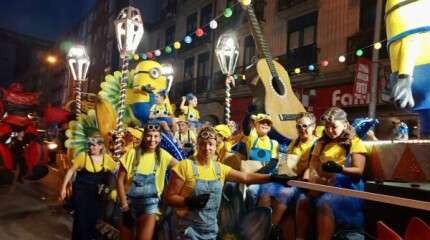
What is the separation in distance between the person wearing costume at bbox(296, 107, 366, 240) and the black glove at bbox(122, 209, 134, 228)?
1.71 meters

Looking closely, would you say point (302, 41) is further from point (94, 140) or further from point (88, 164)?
point (88, 164)

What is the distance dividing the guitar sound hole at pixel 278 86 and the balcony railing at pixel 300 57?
9837 mm

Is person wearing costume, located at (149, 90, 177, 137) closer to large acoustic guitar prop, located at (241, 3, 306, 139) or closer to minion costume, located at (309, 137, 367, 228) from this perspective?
large acoustic guitar prop, located at (241, 3, 306, 139)

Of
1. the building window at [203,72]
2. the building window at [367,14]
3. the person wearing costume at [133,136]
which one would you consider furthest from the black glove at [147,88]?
the building window at [203,72]

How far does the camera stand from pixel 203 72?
23.2 meters

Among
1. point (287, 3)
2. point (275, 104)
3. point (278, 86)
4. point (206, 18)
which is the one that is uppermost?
point (206, 18)

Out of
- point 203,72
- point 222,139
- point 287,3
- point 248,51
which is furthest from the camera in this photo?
point 203,72

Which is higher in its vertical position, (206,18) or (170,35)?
(206,18)

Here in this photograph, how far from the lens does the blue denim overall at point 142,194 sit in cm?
371

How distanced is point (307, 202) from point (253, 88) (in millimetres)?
2708

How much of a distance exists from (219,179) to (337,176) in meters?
1.10

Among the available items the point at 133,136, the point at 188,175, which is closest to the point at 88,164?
the point at 133,136

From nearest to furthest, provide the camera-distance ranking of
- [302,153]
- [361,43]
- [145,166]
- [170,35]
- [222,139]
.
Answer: [145,166], [302,153], [222,139], [361,43], [170,35]

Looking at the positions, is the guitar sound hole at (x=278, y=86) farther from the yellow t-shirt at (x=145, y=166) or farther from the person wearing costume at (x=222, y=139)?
the yellow t-shirt at (x=145, y=166)
